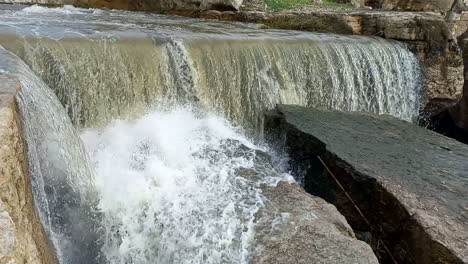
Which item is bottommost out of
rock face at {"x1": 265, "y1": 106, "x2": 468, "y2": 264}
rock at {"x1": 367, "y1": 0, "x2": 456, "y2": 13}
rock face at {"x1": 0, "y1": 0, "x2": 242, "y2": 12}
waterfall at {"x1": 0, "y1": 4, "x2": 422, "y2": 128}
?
rock face at {"x1": 265, "y1": 106, "x2": 468, "y2": 264}

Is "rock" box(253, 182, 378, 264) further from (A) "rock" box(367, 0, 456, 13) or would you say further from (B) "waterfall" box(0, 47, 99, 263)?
(A) "rock" box(367, 0, 456, 13)

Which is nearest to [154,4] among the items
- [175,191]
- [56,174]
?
[175,191]

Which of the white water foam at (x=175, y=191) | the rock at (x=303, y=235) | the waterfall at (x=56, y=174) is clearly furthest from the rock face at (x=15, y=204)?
the rock at (x=303, y=235)

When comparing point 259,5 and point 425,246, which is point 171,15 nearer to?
point 259,5

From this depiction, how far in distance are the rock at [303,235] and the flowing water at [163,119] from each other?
0.12 metres

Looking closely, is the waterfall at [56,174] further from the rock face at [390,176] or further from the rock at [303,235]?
the rock face at [390,176]

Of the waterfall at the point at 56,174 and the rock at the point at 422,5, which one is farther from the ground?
the rock at the point at 422,5

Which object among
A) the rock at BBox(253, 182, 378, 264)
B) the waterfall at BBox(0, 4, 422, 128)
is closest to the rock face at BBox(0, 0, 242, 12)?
the waterfall at BBox(0, 4, 422, 128)

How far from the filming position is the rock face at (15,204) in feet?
5.95

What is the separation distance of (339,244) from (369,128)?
2.67 meters

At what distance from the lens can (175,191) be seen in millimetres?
3463

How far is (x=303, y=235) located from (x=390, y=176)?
1441 mm

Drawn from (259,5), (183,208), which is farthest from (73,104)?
(259,5)

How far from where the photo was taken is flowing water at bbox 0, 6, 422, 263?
304 centimetres
